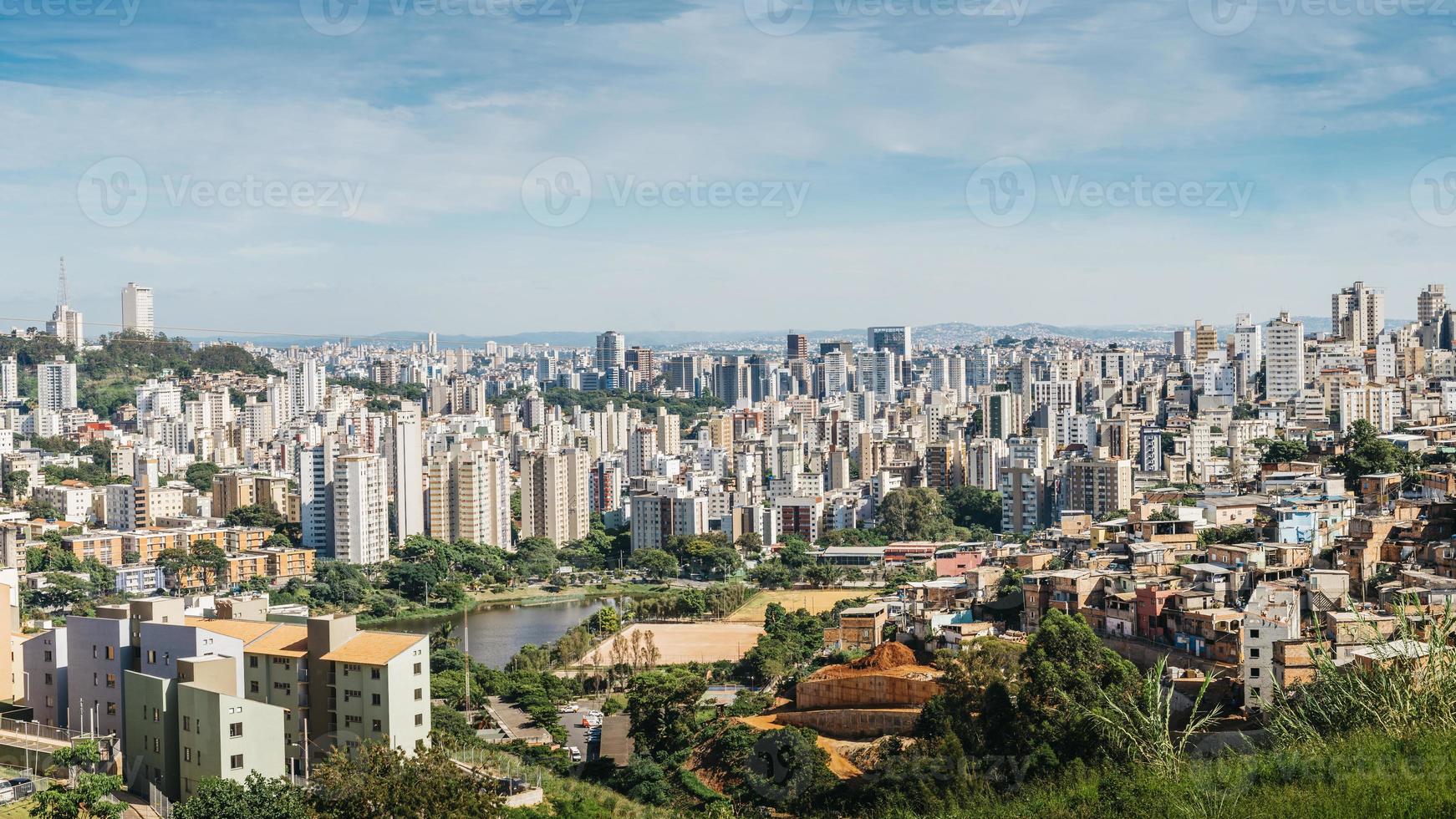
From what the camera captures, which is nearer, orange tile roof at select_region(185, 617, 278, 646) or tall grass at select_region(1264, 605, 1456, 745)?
tall grass at select_region(1264, 605, 1456, 745)

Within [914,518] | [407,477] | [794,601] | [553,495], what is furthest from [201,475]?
[794,601]

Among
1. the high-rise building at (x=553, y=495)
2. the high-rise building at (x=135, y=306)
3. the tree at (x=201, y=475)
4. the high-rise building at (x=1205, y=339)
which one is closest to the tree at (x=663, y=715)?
the high-rise building at (x=553, y=495)

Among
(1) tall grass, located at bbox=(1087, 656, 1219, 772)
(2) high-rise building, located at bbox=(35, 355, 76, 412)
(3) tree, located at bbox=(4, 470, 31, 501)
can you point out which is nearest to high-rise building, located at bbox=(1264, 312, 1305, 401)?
(1) tall grass, located at bbox=(1087, 656, 1219, 772)

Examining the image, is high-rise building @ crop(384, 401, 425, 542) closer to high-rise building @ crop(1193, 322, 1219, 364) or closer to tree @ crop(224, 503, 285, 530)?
tree @ crop(224, 503, 285, 530)

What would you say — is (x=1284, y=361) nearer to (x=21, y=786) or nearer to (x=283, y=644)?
(x=283, y=644)

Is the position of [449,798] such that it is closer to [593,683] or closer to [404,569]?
[593,683]

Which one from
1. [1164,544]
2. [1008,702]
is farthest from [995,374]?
[1008,702]
